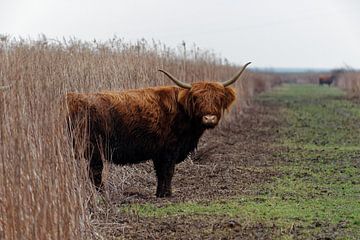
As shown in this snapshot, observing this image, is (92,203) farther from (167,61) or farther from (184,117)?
(167,61)

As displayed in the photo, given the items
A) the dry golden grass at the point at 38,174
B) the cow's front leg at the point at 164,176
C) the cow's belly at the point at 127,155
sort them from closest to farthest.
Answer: the dry golden grass at the point at 38,174, the cow's belly at the point at 127,155, the cow's front leg at the point at 164,176

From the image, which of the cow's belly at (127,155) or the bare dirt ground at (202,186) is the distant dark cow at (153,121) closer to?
the cow's belly at (127,155)

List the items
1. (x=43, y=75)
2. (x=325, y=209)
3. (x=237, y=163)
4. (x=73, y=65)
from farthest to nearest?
(x=237, y=163)
(x=73, y=65)
(x=43, y=75)
(x=325, y=209)

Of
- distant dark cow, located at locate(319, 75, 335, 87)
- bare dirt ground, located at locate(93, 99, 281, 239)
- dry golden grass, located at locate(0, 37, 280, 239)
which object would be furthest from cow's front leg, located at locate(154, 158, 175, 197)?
distant dark cow, located at locate(319, 75, 335, 87)

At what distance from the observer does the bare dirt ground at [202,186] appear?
7.82m

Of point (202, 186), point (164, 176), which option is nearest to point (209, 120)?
point (164, 176)

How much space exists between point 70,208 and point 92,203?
7.40 ft

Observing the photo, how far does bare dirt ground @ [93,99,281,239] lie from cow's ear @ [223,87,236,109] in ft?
3.48

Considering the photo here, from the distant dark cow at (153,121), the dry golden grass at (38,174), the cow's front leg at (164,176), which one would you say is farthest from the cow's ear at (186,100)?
the dry golden grass at (38,174)

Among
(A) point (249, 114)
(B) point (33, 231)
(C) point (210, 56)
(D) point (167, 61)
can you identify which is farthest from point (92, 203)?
(A) point (249, 114)

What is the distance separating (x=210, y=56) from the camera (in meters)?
23.4

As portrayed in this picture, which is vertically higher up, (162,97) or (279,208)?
(162,97)

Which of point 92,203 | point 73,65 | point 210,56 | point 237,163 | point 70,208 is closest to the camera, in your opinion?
point 70,208

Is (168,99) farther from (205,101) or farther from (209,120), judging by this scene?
(209,120)
